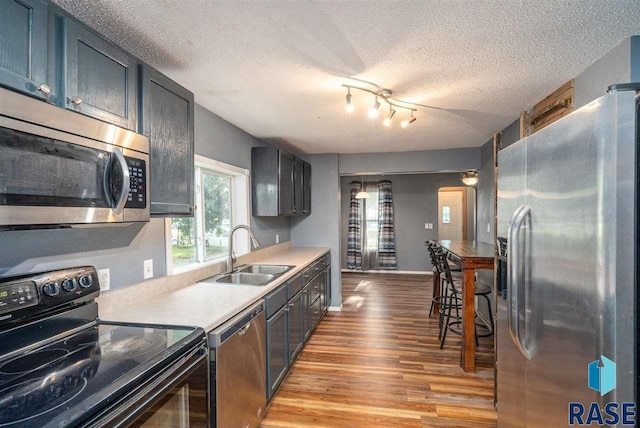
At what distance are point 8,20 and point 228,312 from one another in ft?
4.69

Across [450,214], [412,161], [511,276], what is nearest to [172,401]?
[511,276]

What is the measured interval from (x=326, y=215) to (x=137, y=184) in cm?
348

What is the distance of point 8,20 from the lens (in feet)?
3.34

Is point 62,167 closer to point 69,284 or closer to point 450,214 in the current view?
point 69,284

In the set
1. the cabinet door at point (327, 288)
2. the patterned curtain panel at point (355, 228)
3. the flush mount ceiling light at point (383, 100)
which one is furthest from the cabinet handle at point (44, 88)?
the patterned curtain panel at point (355, 228)

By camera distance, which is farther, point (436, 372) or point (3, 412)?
point (436, 372)

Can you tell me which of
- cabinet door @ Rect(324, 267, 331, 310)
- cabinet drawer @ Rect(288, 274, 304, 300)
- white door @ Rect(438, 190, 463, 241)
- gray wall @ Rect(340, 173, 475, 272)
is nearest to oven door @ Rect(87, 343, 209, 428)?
cabinet drawer @ Rect(288, 274, 304, 300)

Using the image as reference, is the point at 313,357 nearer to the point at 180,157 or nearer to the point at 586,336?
the point at 180,157

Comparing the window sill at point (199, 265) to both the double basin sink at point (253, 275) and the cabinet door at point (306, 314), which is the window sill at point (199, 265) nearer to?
the double basin sink at point (253, 275)

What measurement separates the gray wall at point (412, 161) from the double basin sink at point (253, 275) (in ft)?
7.31

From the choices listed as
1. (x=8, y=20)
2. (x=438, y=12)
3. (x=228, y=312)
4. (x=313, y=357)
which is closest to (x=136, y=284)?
(x=228, y=312)

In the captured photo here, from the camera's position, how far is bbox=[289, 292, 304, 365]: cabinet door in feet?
9.28

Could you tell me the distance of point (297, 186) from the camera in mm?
4246

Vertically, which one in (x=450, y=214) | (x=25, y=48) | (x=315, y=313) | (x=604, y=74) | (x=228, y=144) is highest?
(x=604, y=74)
